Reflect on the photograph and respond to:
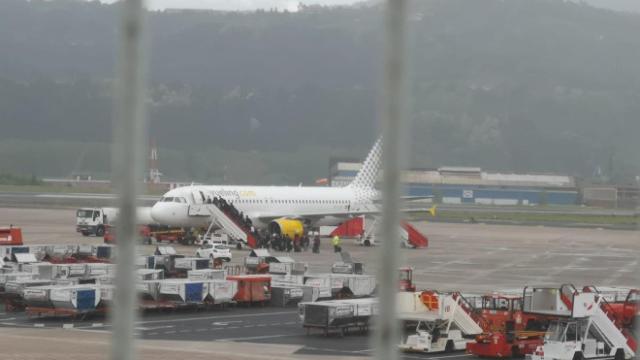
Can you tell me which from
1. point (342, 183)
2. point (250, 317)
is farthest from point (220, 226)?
point (342, 183)

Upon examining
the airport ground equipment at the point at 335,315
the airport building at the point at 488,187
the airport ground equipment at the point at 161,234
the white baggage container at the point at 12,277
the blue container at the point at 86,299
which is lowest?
the airport ground equipment at the point at 335,315

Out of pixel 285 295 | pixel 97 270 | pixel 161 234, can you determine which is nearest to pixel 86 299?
pixel 97 270

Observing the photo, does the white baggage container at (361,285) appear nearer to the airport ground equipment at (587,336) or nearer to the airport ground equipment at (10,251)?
the airport ground equipment at (587,336)

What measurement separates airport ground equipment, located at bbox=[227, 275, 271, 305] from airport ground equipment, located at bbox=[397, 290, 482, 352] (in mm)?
10173

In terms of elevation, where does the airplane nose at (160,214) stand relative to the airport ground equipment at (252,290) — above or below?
above

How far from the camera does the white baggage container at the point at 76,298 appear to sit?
117ft

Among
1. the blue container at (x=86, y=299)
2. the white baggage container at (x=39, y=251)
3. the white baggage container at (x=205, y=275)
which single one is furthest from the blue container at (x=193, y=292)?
the white baggage container at (x=39, y=251)

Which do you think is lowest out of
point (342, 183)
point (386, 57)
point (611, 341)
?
point (611, 341)

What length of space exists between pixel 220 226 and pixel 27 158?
4960 inches

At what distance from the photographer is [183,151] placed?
18838 centimetres

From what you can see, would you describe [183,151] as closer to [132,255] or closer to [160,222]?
[160,222]

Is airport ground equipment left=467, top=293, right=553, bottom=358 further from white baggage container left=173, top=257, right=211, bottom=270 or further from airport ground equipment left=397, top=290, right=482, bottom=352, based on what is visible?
white baggage container left=173, top=257, right=211, bottom=270

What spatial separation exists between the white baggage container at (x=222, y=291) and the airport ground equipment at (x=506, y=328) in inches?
391

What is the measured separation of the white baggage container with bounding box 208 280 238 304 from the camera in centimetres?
4009
